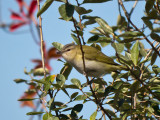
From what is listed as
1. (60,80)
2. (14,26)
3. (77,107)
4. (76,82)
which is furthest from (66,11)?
(14,26)

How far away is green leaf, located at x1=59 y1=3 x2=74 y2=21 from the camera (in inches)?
71.0

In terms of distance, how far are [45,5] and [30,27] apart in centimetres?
110

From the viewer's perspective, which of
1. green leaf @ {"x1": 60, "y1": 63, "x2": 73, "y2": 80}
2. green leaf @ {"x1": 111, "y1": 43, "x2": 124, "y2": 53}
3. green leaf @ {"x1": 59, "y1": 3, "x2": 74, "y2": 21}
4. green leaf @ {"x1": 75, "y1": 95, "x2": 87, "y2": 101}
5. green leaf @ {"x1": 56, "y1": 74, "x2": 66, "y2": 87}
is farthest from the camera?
green leaf @ {"x1": 60, "y1": 63, "x2": 73, "y2": 80}

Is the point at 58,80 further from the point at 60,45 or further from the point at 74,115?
the point at 60,45

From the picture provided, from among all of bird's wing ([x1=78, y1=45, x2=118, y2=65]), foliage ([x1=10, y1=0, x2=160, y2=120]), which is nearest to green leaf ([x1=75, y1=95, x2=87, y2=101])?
foliage ([x1=10, y1=0, x2=160, y2=120])

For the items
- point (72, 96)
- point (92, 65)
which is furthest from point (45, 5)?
point (92, 65)

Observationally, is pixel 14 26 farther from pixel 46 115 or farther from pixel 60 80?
pixel 46 115

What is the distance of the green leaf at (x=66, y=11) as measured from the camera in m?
1.80

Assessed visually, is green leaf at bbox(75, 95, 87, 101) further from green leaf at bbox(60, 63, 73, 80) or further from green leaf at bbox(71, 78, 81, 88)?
green leaf at bbox(60, 63, 73, 80)

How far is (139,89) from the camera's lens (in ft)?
7.78

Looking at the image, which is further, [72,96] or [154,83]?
[154,83]

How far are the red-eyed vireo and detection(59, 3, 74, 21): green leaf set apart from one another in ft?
4.19

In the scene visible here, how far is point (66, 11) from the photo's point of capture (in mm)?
1814

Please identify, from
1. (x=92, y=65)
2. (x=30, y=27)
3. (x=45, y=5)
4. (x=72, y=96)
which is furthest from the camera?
(x=92, y=65)
